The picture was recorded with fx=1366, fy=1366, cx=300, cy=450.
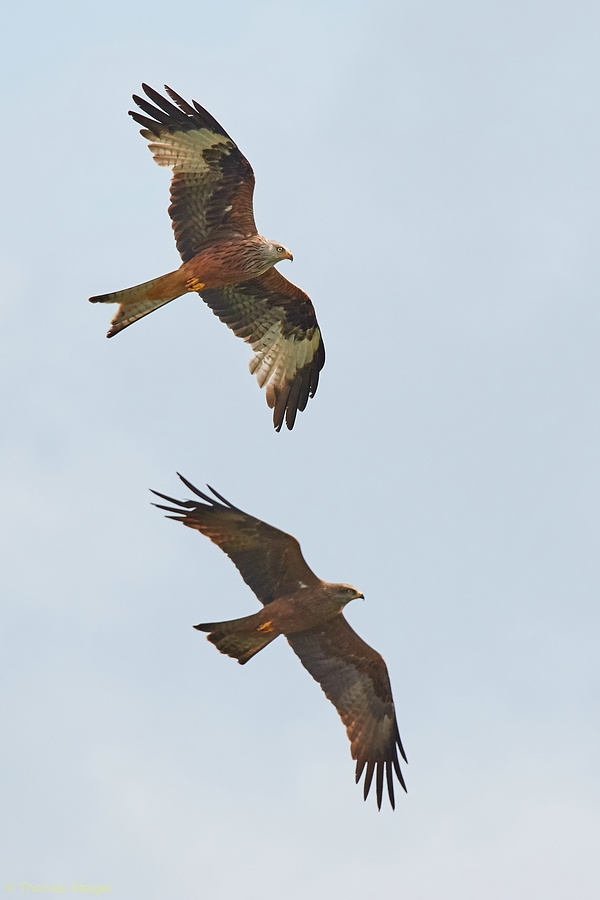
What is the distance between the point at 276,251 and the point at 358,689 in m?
4.44

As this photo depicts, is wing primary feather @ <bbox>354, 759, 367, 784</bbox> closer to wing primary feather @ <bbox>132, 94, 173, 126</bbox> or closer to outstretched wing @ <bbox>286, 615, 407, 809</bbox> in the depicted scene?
outstretched wing @ <bbox>286, 615, 407, 809</bbox>

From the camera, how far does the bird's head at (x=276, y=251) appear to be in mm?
13781

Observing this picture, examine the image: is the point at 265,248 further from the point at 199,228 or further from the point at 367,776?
the point at 367,776

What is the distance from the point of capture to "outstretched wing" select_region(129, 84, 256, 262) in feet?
44.9

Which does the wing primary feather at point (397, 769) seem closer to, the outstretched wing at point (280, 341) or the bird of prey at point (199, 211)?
the outstretched wing at point (280, 341)

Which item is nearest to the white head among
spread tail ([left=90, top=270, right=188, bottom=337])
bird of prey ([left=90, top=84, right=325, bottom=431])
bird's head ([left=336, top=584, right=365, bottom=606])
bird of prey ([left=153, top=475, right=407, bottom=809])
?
bird of prey ([left=90, top=84, right=325, bottom=431])

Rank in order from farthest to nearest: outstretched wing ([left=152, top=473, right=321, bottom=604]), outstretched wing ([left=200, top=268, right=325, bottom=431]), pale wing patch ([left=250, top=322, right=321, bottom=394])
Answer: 1. pale wing patch ([left=250, top=322, right=321, bottom=394])
2. outstretched wing ([left=200, top=268, right=325, bottom=431])
3. outstretched wing ([left=152, top=473, right=321, bottom=604])

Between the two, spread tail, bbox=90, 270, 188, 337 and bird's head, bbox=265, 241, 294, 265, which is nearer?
spread tail, bbox=90, 270, 188, 337

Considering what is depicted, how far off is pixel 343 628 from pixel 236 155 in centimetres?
482

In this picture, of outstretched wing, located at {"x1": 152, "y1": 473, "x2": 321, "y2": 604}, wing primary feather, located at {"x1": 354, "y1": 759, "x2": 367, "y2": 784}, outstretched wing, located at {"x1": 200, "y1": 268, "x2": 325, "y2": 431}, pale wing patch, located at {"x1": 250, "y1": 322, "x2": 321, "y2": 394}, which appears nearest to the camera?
outstretched wing, located at {"x1": 152, "y1": 473, "x2": 321, "y2": 604}

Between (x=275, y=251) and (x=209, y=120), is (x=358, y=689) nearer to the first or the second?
(x=275, y=251)

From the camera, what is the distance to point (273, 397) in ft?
49.9

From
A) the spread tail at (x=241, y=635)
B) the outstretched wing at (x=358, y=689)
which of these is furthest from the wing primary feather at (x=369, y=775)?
the spread tail at (x=241, y=635)

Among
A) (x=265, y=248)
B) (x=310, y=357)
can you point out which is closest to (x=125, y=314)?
(x=265, y=248)
